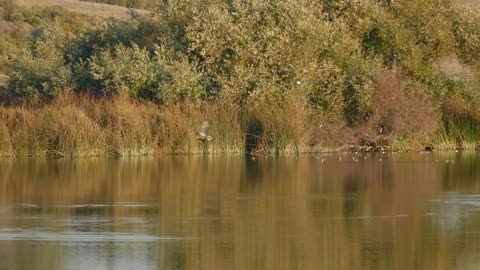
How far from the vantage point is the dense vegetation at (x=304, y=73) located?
102 feet

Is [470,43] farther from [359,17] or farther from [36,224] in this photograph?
[36,224]

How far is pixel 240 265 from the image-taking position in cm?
1250

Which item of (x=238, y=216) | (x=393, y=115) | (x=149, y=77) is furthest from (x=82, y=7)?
(x=238, y=216)

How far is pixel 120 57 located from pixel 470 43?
11.0 meters

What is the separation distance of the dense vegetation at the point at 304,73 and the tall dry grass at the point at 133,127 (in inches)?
2.3

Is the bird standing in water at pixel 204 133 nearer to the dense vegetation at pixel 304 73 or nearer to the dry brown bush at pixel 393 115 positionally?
the dense vegetation at pixel 304 73

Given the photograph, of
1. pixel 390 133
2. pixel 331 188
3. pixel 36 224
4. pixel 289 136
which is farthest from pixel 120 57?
pixel 36 224

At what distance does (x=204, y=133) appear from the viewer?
29.7m

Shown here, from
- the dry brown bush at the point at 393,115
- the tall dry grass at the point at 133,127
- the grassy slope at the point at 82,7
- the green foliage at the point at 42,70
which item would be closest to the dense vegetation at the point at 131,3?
the grassy slope at the point at 82,7

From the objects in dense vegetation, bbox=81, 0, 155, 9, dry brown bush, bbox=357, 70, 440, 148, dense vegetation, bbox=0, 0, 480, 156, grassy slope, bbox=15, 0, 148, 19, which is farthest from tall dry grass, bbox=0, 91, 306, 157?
dense vegetation, bbox=81, 0, 155, 9

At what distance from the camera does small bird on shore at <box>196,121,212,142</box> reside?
97.2 ft

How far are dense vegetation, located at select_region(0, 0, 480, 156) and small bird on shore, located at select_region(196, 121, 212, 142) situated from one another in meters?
0.29

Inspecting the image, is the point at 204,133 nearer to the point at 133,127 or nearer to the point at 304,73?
the point at 133,127

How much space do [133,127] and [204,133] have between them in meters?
1.91
